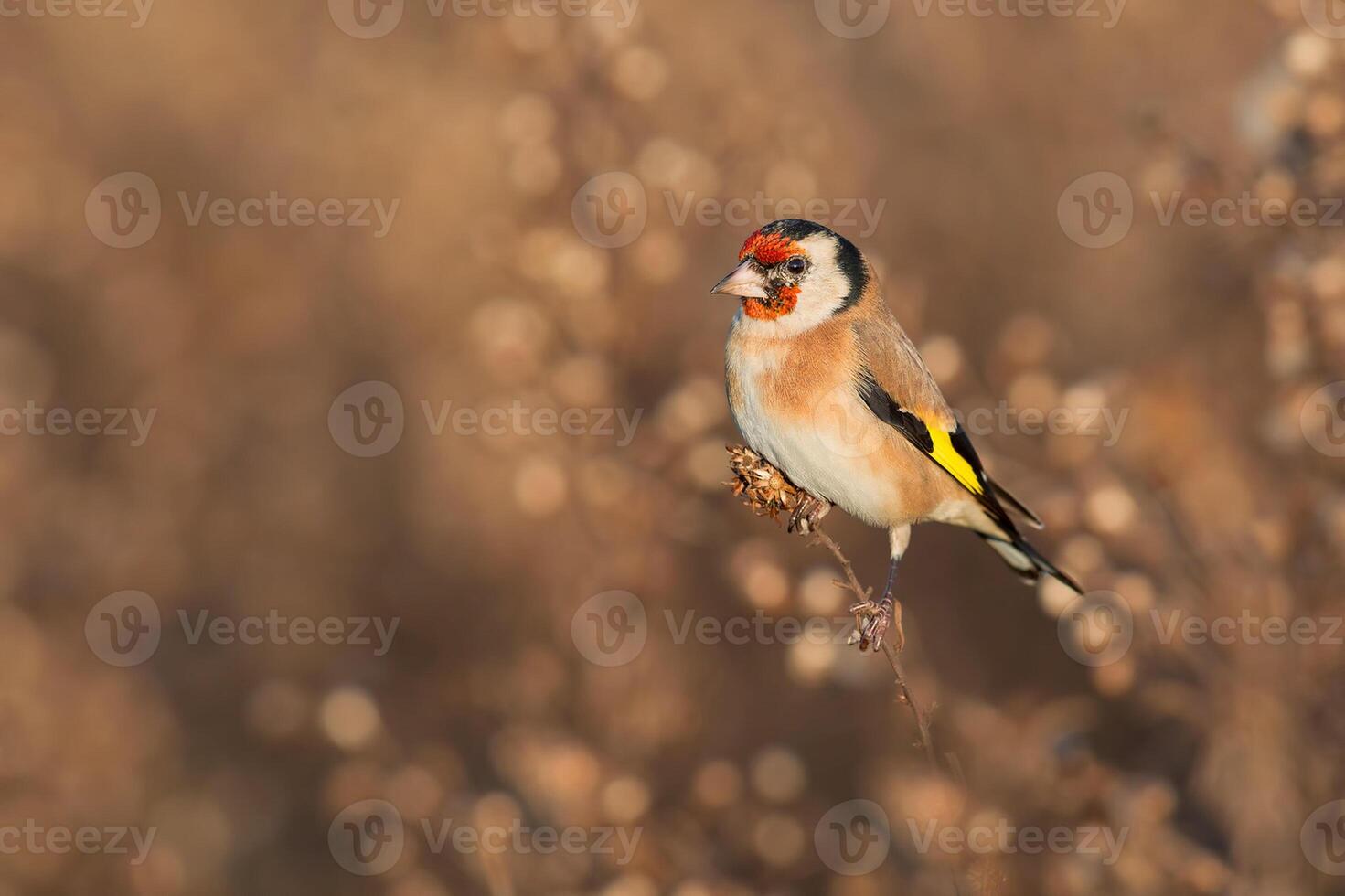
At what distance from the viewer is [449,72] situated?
8219 mm

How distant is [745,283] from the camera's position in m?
4.02

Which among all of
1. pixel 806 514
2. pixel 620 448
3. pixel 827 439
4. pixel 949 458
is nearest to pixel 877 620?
pixel 806 514

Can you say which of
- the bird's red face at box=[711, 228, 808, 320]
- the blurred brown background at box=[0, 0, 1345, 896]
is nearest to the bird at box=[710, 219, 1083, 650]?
the bird's red face at box=[711, 228, 808, 320]

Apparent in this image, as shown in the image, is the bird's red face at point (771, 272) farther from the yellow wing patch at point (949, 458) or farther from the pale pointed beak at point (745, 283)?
the yellow wing patch at point (949, 458)

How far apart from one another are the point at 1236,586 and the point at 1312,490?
0.51m

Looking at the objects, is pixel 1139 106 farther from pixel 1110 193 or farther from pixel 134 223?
pixel 134 223

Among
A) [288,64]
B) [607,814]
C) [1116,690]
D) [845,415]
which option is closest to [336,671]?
[607,814]

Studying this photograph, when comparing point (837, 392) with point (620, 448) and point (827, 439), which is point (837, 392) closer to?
point (827, 439)

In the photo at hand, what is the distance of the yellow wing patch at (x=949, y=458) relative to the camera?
4363 mm

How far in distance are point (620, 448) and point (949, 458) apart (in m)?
1.66

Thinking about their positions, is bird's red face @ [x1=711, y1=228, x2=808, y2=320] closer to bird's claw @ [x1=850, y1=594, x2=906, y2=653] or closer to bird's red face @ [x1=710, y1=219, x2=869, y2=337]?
bird's red face @ [x1=710, y1=219, x2=869, y2=337]

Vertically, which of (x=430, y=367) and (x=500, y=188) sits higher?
(x=500, y=188)

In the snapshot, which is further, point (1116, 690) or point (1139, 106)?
point (1139, 106)

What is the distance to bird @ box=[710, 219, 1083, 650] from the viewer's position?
157 inches
